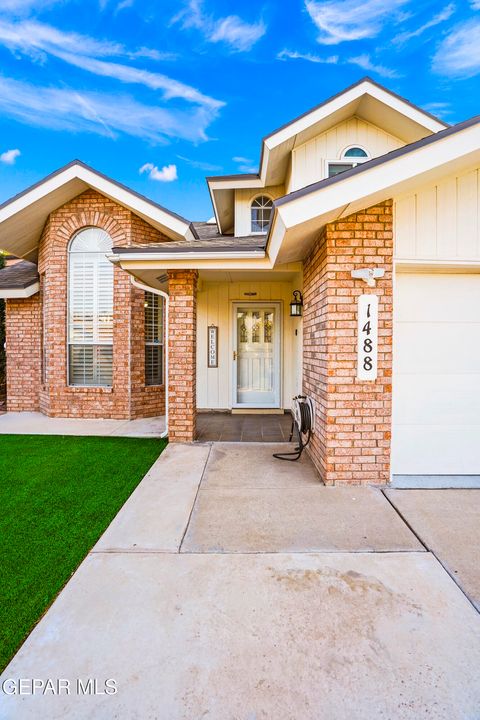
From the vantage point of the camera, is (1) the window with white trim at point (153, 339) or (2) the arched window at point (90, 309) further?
(1) the window with white trim at point (153, 339)

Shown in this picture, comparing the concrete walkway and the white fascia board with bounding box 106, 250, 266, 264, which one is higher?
the white fascia board with bounding box 106, 250, 266, 264

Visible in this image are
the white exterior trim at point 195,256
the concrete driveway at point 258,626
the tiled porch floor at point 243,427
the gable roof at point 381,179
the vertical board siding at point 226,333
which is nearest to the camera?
the concrete driveway at point 258,626

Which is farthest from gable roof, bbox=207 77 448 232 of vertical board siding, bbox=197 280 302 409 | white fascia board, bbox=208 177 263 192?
vertical board siding, bbox=197 280 302 409

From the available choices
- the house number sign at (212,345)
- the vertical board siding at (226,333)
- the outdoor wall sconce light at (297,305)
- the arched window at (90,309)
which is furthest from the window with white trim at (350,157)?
the arched window at (90,309)

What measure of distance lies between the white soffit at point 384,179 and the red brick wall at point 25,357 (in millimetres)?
7174

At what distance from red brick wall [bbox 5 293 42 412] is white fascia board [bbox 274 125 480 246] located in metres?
7.25

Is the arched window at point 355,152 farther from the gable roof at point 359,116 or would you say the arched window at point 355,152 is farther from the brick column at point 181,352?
the brick column at point 181,352

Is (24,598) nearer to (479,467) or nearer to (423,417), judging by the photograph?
(423,417)

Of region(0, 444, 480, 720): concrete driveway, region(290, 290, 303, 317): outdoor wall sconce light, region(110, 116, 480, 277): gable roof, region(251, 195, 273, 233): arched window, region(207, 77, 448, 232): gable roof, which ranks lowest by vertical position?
region(0, 444, 480, 720): concrete driveway

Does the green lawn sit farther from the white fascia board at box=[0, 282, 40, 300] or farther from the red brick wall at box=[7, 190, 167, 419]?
the white fascia board at box=[0, 282, 40, 300]

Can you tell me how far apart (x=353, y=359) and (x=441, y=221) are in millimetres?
1699

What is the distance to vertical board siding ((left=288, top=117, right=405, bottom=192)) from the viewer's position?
652cm

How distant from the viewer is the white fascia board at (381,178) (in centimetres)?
322

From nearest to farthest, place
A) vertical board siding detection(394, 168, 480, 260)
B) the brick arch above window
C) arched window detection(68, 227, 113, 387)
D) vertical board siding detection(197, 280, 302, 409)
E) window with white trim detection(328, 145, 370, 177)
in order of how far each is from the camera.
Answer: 1. vertical board siding detection(394, 168, 480, 260)
2. window with white trim detection(328, 145, 370, 177)
3. the brick arch above window
4. arched window detection(68, 227, 113, 387)
5. vertical board siding detection(197, 280, 302, 409)
